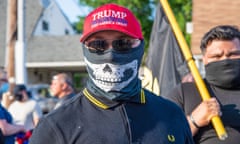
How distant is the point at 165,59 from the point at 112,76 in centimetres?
372

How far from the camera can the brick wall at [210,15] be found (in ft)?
54.3

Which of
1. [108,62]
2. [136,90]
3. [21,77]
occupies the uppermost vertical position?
[108,62]

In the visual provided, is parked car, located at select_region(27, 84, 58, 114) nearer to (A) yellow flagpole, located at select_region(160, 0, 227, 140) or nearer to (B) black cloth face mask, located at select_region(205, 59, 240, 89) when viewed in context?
(A) yellow flagpole, located at select_region(160, 0, 227, 140)

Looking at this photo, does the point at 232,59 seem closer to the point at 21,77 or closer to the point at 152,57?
the point at 152,57

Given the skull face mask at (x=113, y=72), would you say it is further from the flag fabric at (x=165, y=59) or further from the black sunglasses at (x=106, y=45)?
the flag fabric at (x=165, y=59)

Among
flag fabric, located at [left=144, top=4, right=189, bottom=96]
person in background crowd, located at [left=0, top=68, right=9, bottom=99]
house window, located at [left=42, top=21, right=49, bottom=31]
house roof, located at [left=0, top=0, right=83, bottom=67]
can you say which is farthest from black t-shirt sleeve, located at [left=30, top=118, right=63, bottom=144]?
house window, located at [left=42, top=21, right=49, bottom=31]

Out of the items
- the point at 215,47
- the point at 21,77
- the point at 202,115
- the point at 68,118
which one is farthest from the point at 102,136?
the point at 21,77

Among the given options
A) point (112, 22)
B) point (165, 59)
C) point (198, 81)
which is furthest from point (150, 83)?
point (112, 22)

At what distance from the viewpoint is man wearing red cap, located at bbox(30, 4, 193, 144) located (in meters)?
2.20

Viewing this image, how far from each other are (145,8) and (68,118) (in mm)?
27397

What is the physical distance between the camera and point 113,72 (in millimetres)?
2266

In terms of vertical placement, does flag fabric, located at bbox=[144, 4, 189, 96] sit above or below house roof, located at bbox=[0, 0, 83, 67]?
above

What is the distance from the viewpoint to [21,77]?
13734mm

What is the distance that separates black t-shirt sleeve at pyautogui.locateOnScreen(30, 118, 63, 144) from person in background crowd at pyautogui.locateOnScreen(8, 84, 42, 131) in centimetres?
625
